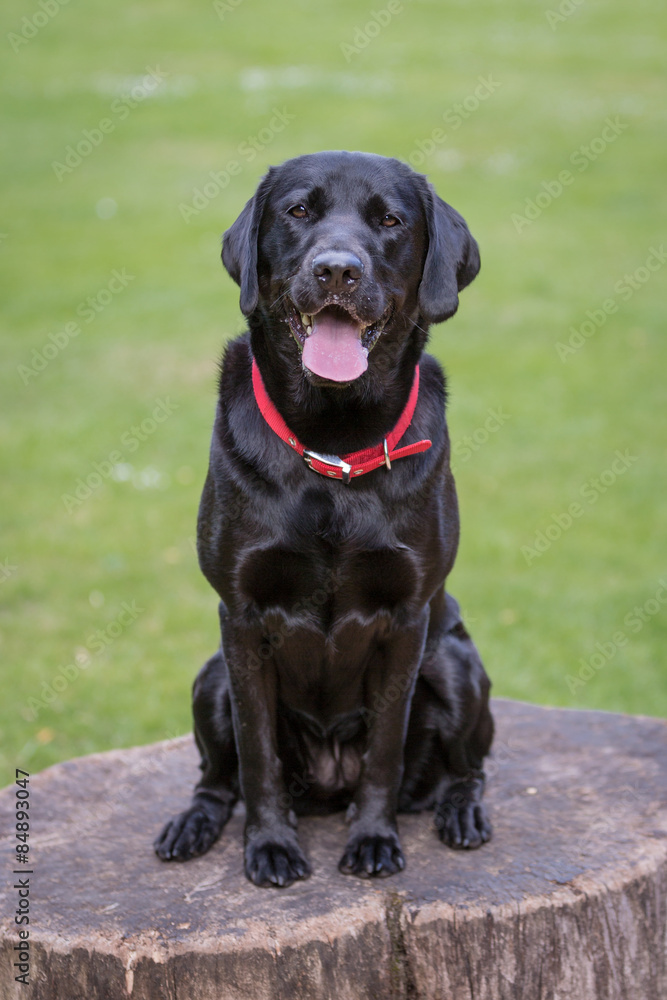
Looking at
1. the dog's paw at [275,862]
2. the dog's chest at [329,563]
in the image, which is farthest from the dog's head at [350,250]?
the dog's paw at [275,862]

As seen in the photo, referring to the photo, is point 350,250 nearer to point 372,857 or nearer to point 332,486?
point 332,486

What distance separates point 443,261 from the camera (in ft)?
9.62

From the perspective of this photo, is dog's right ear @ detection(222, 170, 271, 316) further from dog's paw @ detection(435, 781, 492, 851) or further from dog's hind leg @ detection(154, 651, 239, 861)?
dog's paw @ detection(435, 781, 492, 851)

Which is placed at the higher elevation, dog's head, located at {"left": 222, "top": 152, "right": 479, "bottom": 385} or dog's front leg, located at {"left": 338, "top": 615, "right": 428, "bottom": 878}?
dog's head, located at {"left": 222, "top": 152, "right": 479, "bottom": 385}

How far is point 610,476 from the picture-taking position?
26.8 ft

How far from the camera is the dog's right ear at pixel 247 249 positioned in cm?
289

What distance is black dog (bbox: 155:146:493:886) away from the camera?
9.15 feet

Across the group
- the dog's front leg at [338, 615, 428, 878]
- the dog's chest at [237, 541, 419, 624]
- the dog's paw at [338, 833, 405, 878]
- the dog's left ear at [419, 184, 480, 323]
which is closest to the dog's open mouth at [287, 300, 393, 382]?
the dog's left ear at [419, 184, 480, 323]

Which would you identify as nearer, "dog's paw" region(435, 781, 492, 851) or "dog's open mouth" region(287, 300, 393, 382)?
"dog's open mouth" region(287, 300, 393, 382)

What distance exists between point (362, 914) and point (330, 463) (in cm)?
113

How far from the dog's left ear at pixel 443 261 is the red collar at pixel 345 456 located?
31 centimetres

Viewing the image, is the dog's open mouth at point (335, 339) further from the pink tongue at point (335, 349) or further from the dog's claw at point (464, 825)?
the dog's claw at point (464, 825)

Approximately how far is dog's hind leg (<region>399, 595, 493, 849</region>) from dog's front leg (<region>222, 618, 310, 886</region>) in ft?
1.58

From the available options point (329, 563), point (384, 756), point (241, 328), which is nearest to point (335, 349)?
point (329, 563)
